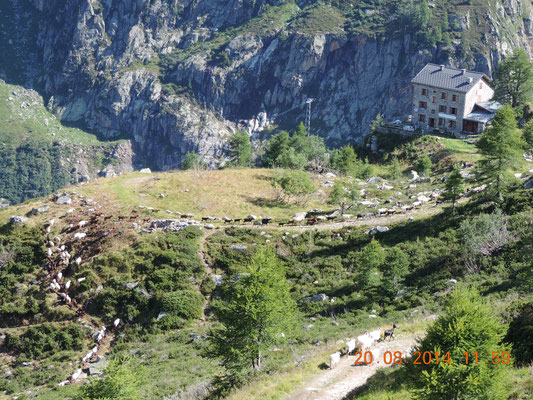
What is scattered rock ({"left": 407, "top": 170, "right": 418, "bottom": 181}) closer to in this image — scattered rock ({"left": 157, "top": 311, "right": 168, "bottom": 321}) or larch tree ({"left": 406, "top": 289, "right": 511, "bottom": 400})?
scattered rock ({"left": 157, "top": 311, "right": 168, "bottom": 321})

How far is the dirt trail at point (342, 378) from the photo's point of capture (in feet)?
93.0

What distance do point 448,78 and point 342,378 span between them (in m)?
88.4

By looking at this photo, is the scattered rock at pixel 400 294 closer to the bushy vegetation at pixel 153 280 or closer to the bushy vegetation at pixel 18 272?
the bushy vegetation at pixel 153 280

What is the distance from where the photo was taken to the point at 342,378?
2981 centimetres

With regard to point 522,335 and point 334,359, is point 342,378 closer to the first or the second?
point 334,359

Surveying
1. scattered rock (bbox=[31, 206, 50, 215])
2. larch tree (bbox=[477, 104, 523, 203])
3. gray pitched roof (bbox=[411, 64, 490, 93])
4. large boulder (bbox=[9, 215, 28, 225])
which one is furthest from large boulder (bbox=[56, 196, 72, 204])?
gray pitched roof (bbox=[411, 64, 490, 93])

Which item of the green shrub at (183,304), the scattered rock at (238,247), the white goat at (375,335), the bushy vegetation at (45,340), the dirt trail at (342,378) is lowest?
the bushy vegetation at (45,340)

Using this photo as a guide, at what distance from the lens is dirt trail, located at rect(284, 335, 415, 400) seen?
A: 28.4m

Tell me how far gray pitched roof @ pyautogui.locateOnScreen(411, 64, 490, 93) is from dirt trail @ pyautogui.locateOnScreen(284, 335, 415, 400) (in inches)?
3181

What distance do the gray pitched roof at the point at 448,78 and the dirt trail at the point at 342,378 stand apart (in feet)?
265

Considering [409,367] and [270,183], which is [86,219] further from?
[409,367]

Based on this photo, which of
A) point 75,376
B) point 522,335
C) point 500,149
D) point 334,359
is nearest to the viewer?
point 522,335

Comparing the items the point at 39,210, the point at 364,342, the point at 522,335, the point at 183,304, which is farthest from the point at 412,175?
the point at 522,335

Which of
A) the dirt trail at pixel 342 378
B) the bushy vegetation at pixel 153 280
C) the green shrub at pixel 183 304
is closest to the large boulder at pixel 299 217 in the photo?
the bushy vegetation at pixel 153 280
